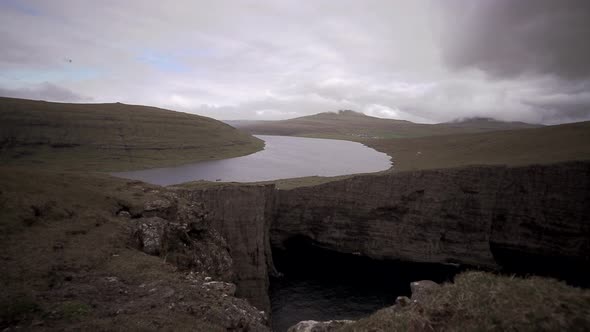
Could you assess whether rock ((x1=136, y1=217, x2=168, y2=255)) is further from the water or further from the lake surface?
the lake surface

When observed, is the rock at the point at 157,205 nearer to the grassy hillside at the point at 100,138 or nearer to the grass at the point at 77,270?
the grass at the point at 77,270

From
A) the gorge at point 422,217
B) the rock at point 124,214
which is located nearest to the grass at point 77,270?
the rock at point 124,214

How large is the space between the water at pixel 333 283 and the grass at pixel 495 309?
20309 mm

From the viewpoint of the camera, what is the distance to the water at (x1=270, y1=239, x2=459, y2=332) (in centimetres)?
2862

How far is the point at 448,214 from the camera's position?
1591 inches

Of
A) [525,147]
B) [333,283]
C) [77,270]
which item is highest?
[525,147]

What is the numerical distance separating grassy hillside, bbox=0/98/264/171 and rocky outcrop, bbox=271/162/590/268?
2772 inches

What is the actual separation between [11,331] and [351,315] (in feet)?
82.2

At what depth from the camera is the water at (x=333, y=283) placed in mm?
28625

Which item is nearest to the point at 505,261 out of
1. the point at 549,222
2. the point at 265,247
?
the point at 549,222

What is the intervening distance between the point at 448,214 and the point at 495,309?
36.9 metres

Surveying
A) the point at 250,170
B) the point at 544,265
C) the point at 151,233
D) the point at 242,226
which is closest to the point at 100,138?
the point at 250,170

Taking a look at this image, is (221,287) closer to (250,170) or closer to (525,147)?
(525,147)

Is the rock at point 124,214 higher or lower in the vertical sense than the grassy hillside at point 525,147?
lower
